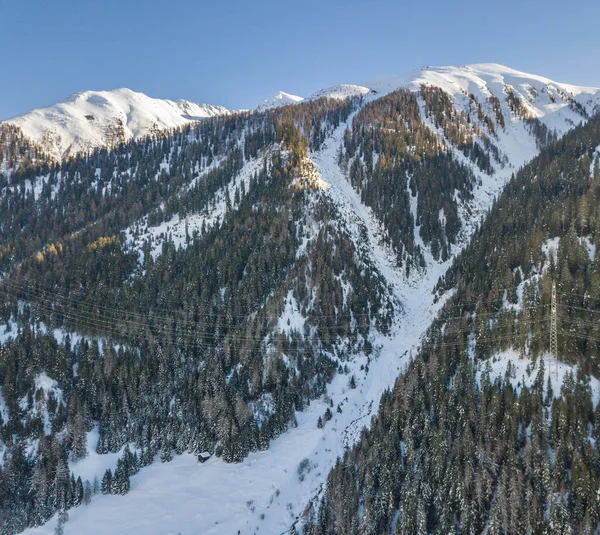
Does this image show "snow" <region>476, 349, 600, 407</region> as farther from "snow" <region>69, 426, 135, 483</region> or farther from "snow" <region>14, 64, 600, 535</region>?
"snow" <region>69, 426, 135, 483</region>

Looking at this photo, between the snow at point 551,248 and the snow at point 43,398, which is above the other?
the snow at point 551,248

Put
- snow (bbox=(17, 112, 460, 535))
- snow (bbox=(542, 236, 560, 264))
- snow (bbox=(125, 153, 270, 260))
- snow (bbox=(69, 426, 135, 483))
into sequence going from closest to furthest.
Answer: snow (bbox=(17, 112, 460, 535)), snow (bbox=(69, 426, 135, 483)), snow (bbox=(542, 236, 560, 264)), snow (bbox=(125, 153, 270, 260))

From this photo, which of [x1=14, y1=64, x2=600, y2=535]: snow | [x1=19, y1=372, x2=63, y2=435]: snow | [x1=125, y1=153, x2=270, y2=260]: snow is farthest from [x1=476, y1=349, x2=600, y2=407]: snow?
[x1=125, y1=153, x2=270, y2=260]: snow

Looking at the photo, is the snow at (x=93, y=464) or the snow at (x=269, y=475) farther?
the snow at (x=93, y=464)

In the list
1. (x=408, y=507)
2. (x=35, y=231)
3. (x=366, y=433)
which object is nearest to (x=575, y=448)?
(x=408, y=507)

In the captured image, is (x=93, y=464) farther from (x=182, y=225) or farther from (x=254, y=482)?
(x=182, y=225)

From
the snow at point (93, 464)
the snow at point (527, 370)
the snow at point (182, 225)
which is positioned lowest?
the snow at point (93, 464)

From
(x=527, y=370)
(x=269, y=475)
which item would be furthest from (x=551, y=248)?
(x=269, y=475)

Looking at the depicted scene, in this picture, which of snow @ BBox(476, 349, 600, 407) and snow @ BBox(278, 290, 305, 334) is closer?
snow @ BBox(476, 349, 600, 407)

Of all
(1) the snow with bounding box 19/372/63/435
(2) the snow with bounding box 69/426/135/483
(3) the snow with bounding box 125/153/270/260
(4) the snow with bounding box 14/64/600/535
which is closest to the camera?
(4) the snow with bounding box 14/64/600/535

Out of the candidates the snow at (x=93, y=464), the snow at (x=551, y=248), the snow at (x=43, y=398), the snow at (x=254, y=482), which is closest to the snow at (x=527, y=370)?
the snow at (x=254, y=482)

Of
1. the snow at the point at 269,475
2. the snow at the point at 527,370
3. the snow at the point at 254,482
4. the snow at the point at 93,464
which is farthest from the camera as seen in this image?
the snow at the point at 93,464

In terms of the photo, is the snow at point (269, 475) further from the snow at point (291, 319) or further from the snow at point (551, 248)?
the snow at point (551, 248)
